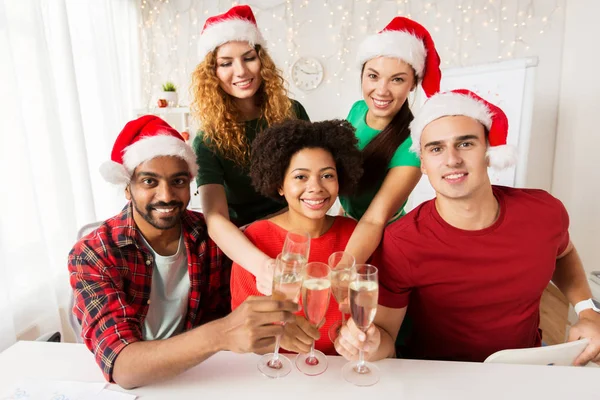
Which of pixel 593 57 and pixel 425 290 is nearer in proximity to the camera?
pixel 425 290

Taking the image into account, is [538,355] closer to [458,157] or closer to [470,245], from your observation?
[470,245]

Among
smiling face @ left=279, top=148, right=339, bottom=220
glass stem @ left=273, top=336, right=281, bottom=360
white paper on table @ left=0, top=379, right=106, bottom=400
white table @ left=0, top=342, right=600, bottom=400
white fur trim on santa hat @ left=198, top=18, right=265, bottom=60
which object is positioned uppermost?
white fur trim on santa hat @ left=198, top=18, right=265, bottom=60

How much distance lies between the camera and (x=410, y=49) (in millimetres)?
1682

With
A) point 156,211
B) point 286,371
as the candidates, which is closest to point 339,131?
point 156,211

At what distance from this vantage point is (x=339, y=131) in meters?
1.63

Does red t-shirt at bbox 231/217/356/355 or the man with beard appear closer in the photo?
the man with beard

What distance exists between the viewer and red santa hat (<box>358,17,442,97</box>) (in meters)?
1.68

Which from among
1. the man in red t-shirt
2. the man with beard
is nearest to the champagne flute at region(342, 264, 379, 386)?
the man in red t-shirt

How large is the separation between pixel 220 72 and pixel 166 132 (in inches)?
15.4

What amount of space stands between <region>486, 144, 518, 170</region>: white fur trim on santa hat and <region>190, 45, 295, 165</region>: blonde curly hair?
92 centimetres

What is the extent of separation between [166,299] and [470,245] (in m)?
1.24

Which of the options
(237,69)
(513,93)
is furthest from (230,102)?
(513,93)

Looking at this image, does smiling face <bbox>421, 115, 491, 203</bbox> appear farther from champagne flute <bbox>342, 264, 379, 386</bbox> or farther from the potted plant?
the potted plant

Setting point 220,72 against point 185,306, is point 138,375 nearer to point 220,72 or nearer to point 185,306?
point 185,306
